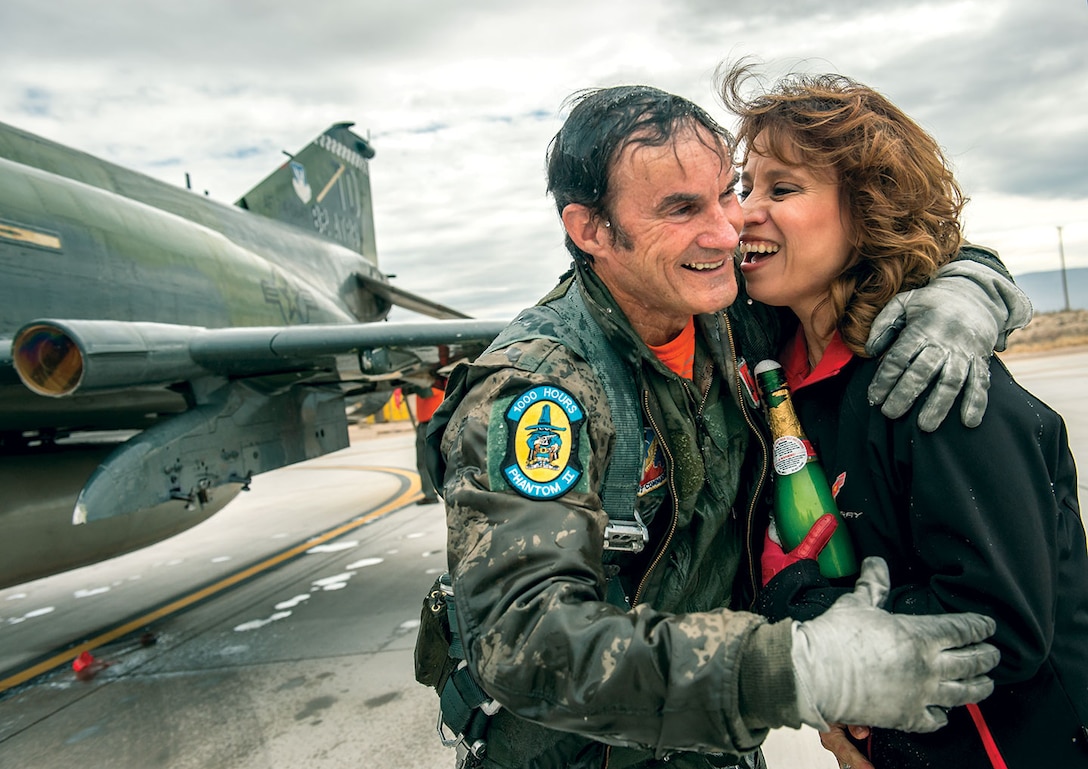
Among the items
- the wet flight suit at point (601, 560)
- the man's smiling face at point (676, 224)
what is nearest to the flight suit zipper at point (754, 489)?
the wet flight suit at point (601, 560)

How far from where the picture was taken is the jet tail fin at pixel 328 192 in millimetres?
8523

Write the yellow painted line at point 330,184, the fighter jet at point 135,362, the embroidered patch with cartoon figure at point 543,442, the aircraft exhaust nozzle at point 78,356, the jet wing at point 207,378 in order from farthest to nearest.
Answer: the yellow painted line at point 330,184 < the fighter jet at point 135,362 < the jet wing at point 207,378 < the aircraft exhaust nozzle at point 78,356 < the embroidered patch with cartoon figure at point 543,442

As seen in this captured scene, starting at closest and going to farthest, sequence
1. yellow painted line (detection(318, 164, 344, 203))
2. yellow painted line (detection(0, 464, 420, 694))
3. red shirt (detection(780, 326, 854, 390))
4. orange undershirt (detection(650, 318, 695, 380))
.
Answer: red shirt (detection(780, 326, 854, 390)) < orange undershirt (detection(650, 318, 695, 380)) < yellow painted line (detection(0, 464, 420, 694)) < yellow painted line (detection(318, 164, 344, 203))

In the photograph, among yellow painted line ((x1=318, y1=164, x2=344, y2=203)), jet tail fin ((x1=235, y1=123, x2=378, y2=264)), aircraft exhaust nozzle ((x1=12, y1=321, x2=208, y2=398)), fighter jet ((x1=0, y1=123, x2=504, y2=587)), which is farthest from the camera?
yellow painted line ((x1=318, y1=164, x2=344, y2=203))

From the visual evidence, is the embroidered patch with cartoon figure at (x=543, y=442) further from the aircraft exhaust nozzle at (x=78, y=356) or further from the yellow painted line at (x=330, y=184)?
the yellow painted line at (x=330, y=184)

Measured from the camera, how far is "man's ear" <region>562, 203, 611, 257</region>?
171 cm

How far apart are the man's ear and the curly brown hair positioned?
1.61 feet

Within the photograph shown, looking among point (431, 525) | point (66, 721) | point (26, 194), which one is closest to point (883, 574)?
point (66, 721)

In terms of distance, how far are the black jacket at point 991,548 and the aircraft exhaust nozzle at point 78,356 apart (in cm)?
325

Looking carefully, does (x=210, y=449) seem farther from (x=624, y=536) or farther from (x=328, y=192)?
(x=328, y=192)

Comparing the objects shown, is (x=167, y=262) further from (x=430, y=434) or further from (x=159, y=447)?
(x=430, y=434)

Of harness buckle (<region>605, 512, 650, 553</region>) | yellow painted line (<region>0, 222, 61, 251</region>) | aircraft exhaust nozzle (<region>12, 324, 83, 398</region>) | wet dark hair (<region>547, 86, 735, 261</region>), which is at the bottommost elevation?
harness buckle (<region>605, 512, 650, 553</region>)

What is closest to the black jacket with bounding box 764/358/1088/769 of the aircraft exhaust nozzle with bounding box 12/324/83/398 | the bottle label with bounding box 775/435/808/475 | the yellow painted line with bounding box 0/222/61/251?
the bottle label with bounding box 775/435/808/475

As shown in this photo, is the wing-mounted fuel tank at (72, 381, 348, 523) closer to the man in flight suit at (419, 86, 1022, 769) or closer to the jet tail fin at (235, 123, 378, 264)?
the man in flight suit at (419, 86, 1022, 769)
